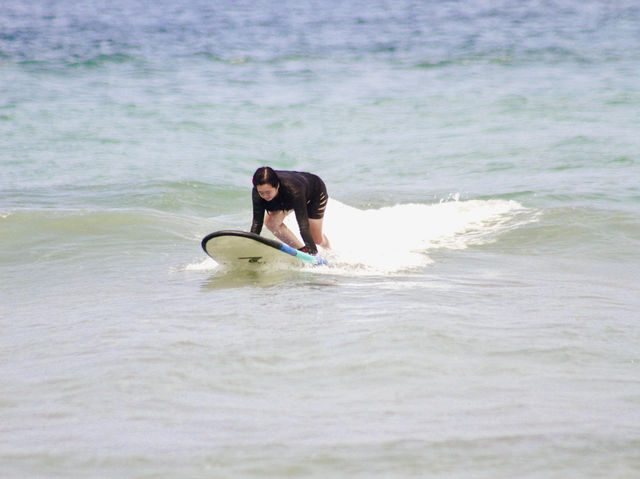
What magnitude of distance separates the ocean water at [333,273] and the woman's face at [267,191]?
2.19 feet

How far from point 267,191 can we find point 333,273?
0.91 metres

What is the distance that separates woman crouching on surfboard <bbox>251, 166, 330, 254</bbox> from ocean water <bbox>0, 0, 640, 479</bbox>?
0.46m

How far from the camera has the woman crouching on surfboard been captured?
23.5 feet

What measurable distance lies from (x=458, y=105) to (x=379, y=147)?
393cm

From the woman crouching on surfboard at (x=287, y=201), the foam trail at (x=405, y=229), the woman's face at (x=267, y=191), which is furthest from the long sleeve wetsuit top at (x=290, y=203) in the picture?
the foam trail at (x=405, y=229)

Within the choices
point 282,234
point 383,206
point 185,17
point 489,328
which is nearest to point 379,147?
point 383,206

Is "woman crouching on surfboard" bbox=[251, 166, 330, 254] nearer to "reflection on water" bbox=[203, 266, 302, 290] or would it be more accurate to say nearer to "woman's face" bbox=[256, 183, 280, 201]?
"woman's face" bbox=[256, 183, 280, 201]

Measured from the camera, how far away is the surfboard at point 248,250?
712 cm

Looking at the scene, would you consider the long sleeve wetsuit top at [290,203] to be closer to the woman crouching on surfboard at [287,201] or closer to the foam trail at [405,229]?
the woman crouching on surfboard at [287,201]

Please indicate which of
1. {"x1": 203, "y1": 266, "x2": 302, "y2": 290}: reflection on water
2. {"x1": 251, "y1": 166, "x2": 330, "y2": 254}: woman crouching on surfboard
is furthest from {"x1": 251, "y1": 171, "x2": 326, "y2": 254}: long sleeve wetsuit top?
{"x1": 203, "y1": 266, "x2": 302, "y2": 290}: reflection on water

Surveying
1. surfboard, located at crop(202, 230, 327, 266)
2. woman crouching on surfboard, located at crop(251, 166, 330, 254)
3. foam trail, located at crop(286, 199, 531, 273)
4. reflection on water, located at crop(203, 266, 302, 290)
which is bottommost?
foam trail, located at crop(286, 199, 531, 273)

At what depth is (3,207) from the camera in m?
11.7

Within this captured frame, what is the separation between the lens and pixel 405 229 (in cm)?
1077

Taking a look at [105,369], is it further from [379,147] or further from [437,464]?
[379,147]
